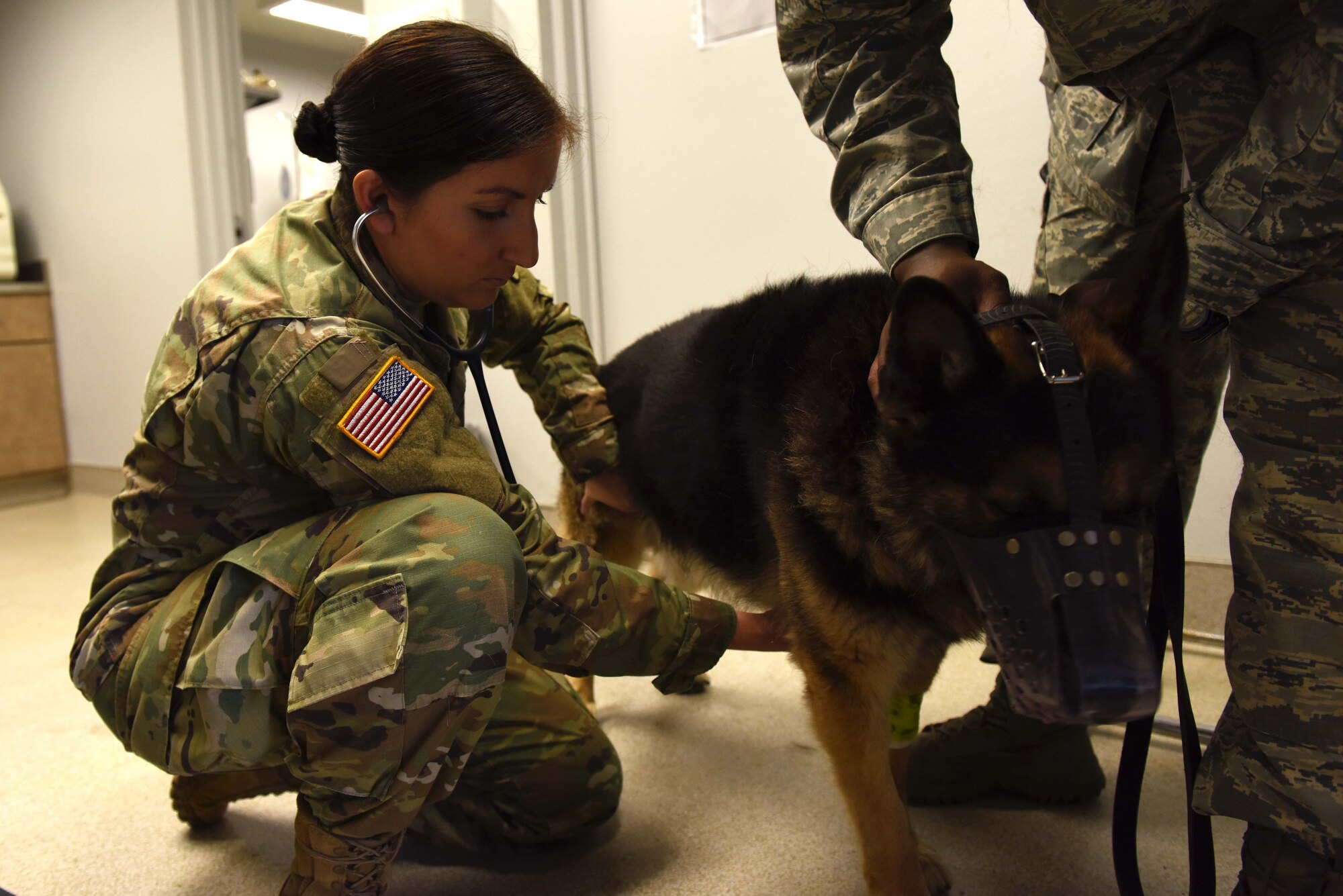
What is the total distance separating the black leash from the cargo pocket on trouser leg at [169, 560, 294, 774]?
3.73ft

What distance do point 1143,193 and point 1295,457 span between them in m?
0.47

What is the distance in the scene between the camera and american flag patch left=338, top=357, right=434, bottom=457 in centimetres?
113

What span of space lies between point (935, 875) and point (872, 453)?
680 millimetres

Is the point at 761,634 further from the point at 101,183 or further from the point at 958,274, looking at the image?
the point at 101,183

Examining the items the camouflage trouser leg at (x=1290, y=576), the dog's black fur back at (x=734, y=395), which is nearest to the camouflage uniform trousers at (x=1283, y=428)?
the camouflage trouser leg at (x=1290, y=576)

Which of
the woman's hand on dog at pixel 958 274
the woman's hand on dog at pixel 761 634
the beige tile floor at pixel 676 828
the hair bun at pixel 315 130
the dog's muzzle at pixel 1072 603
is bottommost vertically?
the beige tile floor at pixel 676 828

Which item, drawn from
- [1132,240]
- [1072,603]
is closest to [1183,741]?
[1072,603]

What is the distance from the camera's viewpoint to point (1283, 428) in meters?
1.10

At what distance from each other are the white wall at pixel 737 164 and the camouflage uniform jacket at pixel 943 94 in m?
0.84

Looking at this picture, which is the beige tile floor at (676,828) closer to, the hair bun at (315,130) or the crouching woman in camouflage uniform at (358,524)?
the crouching woman in camouflage uniform at (358,524)

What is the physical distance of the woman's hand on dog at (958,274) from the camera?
1.11 metres

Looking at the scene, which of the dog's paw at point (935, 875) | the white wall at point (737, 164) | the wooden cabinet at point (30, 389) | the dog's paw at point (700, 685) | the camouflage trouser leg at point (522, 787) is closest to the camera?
the dog's paw at point (935, 875)

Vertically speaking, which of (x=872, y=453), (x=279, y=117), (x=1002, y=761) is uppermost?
(x=279, y=117)

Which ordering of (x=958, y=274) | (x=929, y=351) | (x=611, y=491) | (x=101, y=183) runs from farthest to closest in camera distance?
(x=101, y=183) → (x=611, y=491) → (x=958, y=274) → (x=929, y=351)
